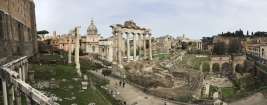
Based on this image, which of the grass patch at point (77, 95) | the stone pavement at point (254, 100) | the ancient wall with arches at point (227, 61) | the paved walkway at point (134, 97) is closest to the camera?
the grass patch at point (77, 95)

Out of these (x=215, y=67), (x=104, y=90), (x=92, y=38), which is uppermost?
(x=92, y=38)

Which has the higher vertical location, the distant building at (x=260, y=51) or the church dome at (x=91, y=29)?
the church dome at (x=91, y=29)

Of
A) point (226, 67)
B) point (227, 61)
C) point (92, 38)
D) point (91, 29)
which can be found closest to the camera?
point (227, 61)

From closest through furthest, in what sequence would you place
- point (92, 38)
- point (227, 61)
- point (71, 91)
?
point (71, 91) < point (227, 61) < point (92, 38)

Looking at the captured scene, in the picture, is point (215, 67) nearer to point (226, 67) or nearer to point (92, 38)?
point (226, 67)

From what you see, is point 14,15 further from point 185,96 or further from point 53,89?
point 185,96

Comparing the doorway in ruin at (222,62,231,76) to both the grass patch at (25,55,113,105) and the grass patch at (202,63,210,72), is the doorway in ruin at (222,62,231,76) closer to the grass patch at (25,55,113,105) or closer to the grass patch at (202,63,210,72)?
the grass patch at (202,63,210,72)

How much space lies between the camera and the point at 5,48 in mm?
22172

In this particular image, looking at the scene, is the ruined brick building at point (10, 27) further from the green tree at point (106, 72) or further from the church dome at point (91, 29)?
the church dome at point (91, 29)

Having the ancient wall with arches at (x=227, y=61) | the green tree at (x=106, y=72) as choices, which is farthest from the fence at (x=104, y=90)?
the ancient wall with arches at (x=227, y=61)

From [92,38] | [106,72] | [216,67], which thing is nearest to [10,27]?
[106,72]

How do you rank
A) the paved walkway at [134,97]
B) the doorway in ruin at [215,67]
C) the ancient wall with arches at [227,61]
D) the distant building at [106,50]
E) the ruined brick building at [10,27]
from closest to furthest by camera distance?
the paved walkway at [134,97] → the ruined brick building at [10,27] → the ancient wall with arches at [227,61] → the doorway in ruin at [215,67] → the distant building at [106,50]

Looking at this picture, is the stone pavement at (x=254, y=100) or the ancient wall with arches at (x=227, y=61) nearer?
the stone pavement at (x=254, y=100)

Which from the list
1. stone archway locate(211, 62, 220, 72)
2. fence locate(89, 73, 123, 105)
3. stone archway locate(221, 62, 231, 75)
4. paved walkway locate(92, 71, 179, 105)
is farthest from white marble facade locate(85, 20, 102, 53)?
paved walkway locate(92, 71, 179, 105)
